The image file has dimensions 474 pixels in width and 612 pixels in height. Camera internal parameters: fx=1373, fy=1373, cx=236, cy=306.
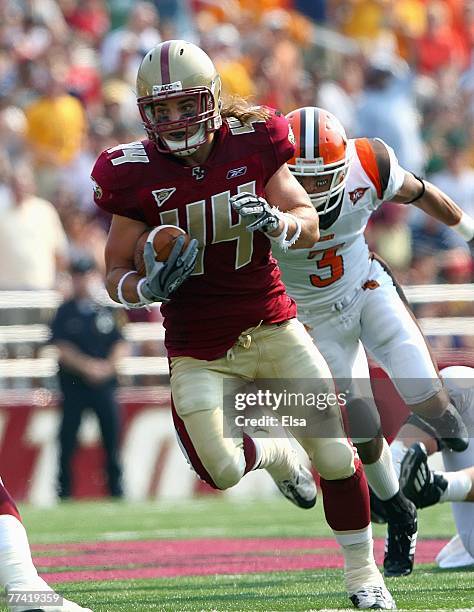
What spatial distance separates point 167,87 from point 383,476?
2166 millimetres

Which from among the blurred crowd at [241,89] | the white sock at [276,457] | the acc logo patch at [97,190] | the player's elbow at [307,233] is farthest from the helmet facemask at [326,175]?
the blurred crowd at [241,89]

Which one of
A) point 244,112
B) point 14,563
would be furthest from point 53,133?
point 14,563

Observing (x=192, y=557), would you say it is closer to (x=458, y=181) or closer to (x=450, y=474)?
(x=450, y=474)

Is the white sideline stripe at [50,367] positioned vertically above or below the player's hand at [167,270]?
below

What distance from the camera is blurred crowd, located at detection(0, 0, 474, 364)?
1112cm

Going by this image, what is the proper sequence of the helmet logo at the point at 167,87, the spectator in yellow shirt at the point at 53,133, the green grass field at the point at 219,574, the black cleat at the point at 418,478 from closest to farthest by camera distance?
the helmet logo at the point at 167,87
the green grass field at the point at 219,574
the black cleat at the point at 418,478
the spectator in yellow shirt at the point at 53,133

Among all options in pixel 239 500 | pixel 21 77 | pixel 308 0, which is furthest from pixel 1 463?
pixel 308 0

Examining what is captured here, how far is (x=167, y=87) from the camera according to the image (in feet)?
15.8

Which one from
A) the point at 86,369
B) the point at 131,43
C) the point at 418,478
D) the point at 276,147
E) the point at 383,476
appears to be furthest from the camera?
the point at 131,43

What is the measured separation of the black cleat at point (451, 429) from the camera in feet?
19.7

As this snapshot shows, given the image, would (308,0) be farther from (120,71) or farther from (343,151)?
(343,151)

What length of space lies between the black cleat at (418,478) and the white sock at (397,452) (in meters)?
0.62

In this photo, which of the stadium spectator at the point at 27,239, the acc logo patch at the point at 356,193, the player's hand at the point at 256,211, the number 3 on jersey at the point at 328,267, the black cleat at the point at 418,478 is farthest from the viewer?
the stadium spectator at the point at 27,239

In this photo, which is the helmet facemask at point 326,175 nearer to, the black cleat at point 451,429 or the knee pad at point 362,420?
the knee pad at point 362,420
